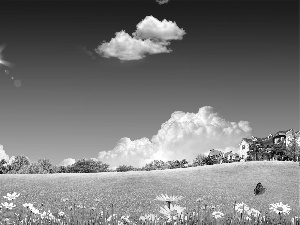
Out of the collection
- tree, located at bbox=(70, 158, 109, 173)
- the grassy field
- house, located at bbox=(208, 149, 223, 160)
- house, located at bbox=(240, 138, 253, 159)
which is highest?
house, located at bbox=(240, 138, 253, 159)

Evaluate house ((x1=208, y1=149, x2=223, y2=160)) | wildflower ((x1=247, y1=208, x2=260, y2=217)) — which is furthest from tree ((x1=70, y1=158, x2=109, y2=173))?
wildflower ((x1=247, y1=208, x2=260, y2=217))

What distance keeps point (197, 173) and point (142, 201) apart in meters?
15.4

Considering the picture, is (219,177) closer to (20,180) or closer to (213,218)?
(20,180)

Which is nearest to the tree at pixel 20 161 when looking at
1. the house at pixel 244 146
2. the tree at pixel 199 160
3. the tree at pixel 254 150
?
the tree at pixel 199 160

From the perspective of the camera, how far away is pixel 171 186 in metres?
36.5

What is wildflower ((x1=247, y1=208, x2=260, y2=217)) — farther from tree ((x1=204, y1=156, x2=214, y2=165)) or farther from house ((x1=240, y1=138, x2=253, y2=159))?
house ((x1=240, y1=138, x2=253, y2=159))

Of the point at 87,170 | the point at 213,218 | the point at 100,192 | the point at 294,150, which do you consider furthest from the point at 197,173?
the point at 294,150

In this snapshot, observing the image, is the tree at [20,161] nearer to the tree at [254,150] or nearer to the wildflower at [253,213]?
the tree at [254,150]

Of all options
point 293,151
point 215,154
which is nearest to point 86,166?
point 215,154

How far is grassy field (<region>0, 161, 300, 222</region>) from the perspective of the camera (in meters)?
30.9

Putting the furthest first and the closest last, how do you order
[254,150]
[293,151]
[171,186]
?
[254,150]
[293,151]
[171,186]

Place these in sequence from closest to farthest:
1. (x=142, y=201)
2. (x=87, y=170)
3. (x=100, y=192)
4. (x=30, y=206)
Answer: (x=30, y=206)
(x=142, y=201)
(x=100, y=192)
(x=87, y=170)

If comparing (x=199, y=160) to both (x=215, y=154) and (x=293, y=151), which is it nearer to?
(x=215, y=154)

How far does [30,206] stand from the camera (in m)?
6.32
